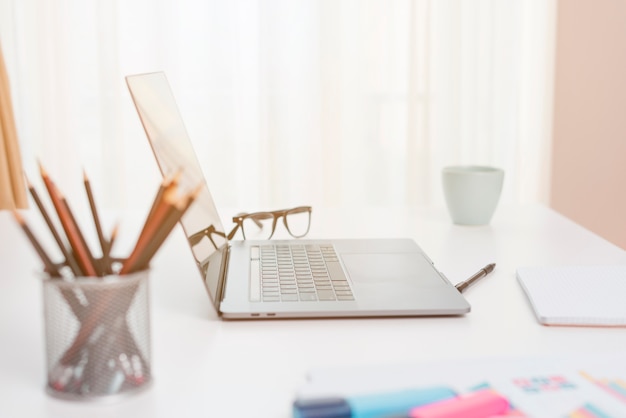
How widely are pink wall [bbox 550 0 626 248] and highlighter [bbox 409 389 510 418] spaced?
254cm

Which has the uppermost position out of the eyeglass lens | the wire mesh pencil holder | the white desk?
the wire mesh pencil holder

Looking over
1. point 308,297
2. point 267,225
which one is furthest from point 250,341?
point 267,225

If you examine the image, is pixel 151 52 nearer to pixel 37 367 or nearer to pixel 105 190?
pixel 105 190

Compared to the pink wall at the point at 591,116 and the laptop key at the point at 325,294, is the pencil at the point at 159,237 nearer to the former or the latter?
the laptop key at the point at 325,294

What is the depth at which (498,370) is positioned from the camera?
77 centimetres

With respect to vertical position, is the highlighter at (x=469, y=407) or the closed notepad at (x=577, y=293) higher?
the highlighter at (x=469, y=407)

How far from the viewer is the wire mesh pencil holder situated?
2.38ft

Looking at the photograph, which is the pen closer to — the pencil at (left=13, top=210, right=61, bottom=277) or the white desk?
the white desk

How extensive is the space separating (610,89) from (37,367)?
2.67 meters

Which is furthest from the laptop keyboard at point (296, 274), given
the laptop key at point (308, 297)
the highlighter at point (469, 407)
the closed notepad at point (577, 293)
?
the highlighter at point (469, 407)

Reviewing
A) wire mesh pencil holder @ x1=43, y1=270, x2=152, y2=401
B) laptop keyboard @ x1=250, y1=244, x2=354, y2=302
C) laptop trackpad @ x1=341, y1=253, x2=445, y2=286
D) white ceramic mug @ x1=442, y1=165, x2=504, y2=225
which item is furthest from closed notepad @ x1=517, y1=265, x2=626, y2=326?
wire mesh pencil holder @ x1=43, y1=270, x2=152, y2=401

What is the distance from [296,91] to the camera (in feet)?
9.66

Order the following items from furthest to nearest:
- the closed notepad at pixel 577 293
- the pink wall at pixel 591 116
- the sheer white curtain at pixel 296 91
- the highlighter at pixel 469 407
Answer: the pink wall at pixel 591 116
the sheer white curtain at pixel 296 91
the closed notepad at pixel 577 293
the highlighter at pixel 469 407

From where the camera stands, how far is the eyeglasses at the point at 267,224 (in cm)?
140
